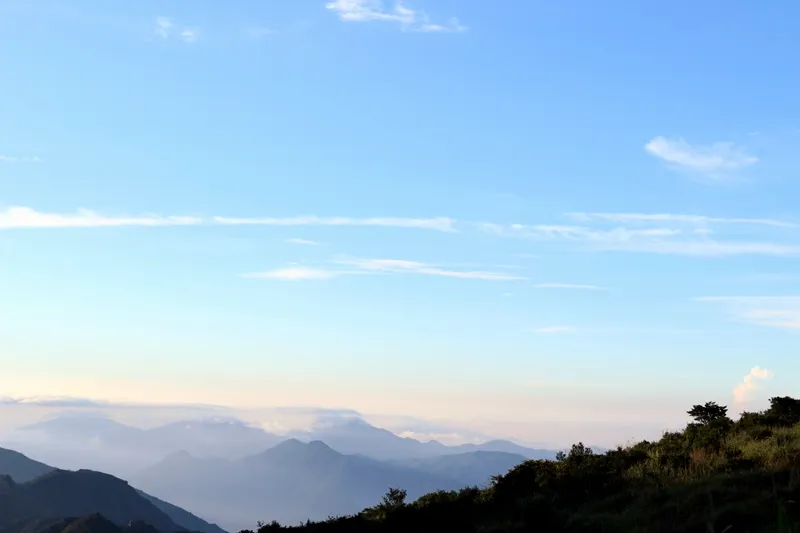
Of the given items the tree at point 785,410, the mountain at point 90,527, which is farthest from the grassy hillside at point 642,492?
the mountain at point 90,527

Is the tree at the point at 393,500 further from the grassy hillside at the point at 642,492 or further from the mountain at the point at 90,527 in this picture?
the mountain at the point at 90,527

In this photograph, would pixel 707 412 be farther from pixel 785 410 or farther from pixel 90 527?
pixel 90 527

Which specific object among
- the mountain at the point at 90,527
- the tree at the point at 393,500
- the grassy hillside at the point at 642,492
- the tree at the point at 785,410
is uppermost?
the tree at the point at 785,410

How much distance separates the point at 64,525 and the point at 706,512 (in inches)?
8112

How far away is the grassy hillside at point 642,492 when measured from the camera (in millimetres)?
16475

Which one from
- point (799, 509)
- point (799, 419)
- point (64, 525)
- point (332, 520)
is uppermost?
point (799, 419)

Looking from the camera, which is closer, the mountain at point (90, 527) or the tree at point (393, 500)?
the tree at point (393, 500)

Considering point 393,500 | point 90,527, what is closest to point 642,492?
point 393,500

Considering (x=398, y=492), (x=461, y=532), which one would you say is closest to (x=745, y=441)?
(x=461, y=532)

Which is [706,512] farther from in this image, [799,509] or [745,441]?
[745,441]

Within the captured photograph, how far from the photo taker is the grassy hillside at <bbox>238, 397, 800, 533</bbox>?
54.1 feet

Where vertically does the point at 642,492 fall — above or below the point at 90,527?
above

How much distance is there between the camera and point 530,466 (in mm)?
26188

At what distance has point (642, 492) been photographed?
760 inches
